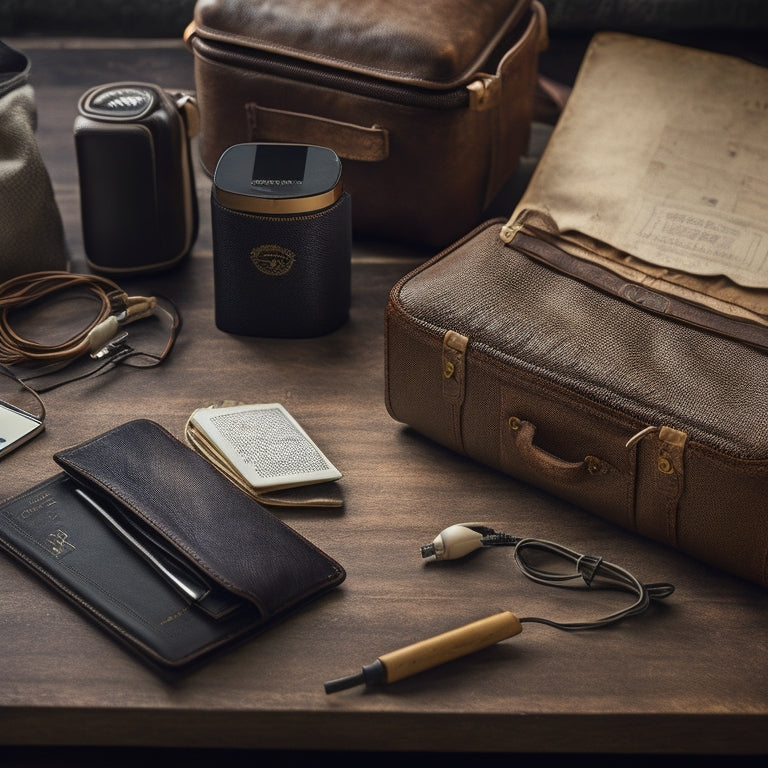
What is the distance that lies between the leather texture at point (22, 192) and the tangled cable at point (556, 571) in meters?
0.68

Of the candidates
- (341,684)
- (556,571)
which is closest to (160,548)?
(341,684)

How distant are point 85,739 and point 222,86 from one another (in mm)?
898

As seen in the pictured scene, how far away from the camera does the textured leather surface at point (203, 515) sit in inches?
37.2

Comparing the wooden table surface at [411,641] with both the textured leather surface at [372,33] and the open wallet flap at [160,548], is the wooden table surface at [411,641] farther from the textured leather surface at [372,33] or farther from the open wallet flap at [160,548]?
the textured leather surface at [372,33]

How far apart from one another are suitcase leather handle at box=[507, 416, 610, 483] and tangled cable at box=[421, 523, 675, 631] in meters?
0.07

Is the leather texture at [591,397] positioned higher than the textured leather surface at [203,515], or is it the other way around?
the leather texture at [591,397]

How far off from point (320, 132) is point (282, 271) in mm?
251

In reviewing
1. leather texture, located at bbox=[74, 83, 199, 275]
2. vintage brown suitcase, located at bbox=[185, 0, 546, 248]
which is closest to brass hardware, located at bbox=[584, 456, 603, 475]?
vintage brown suitcase, located at bbox=[185, 0, 546, 248]

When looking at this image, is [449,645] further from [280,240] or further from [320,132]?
[320,132]

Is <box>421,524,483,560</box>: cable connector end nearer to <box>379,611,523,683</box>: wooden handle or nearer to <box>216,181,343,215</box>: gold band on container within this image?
<box>379,611,523,683</box>: wooden handle

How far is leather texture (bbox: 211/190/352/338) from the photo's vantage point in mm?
1245

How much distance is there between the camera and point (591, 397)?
1003 mm

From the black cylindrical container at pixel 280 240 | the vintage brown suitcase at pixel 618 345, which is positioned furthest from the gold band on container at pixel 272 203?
the vintage brown suitcase at pixel 618 345

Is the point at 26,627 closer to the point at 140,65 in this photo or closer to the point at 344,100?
the point at 344,100
